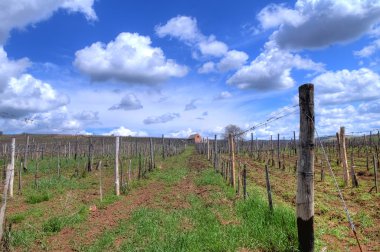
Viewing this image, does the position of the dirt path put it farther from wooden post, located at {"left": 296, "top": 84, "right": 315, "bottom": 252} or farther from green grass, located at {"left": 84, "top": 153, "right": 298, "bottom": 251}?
wooden post, located at {"left": 296, "top": 84, "right": 315, "bottom": 252}

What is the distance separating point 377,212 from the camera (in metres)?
11.1

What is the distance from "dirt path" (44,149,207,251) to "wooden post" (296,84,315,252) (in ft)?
15.4

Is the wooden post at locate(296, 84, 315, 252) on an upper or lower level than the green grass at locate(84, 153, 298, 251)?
upper

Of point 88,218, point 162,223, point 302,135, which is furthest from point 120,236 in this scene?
point 302,135

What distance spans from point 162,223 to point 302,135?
187 inches

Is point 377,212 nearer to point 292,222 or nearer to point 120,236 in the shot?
point 292,222

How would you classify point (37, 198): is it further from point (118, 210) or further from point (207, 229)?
point (207, 229)

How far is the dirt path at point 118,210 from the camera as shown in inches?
346

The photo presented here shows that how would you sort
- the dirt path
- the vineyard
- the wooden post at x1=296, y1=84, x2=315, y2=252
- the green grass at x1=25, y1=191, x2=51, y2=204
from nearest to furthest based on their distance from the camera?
1. the wooden post at x1=296, y1=84, x2=315, y2=252
2. the vineyard
3. the dirt path
4. the green grass at x1=25, y1=191, x2=51, y2=204

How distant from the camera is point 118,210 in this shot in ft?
39.7

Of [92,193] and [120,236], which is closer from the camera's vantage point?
[120,236]

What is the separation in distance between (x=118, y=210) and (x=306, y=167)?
24.6 ft

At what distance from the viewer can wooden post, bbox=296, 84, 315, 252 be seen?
606 centimetres

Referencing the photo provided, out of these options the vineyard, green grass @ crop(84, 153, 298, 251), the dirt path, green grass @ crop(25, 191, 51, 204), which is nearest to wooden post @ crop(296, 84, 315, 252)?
the vineyard
